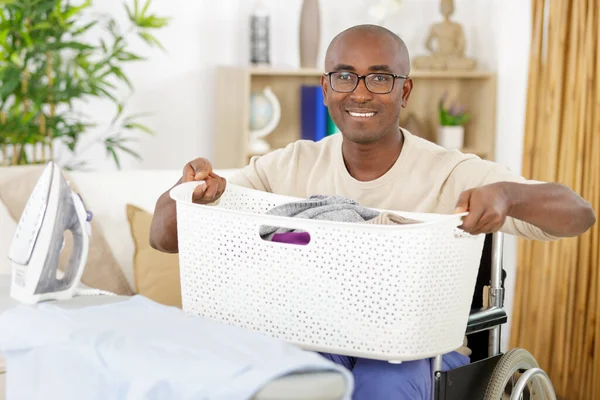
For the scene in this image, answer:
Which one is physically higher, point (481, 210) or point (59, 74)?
point (59, 74)

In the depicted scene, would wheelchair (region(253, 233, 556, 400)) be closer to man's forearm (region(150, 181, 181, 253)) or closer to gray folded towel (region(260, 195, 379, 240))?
gray folded towel (region(260, 195, 379, 240))

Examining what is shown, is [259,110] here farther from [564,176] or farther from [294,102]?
[564,176]

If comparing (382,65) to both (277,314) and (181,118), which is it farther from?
(181,118)

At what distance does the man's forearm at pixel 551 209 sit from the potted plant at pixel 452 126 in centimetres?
221

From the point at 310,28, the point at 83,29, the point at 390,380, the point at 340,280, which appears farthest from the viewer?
the point at 310,28

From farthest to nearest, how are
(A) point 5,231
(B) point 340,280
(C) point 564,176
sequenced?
(C) point 564,176 → (A) point 5,231 → (B) point 340,280

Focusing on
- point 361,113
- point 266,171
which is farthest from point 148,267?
point 361,113

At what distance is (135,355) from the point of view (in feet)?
3.62

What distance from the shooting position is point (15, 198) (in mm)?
2348

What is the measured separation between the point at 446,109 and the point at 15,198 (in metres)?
2.02

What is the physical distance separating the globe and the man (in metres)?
1.76

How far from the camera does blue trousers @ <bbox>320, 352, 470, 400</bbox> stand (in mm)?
1413

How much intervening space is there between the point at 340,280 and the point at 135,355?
33 centimetres

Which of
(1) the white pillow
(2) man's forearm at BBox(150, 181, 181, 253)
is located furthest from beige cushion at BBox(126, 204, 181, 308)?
(2) man's forearm at BBox(150, 181, 181, 253)
